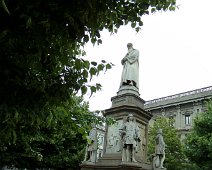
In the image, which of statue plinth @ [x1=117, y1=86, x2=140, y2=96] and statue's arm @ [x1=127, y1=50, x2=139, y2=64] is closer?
statue plinth @ [x1=117, y1=86, x2=140, y2=96]

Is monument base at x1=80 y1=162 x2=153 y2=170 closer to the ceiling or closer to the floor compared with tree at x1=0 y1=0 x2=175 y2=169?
closer to the floor

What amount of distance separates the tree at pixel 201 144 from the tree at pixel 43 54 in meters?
16.1

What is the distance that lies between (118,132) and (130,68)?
311cm

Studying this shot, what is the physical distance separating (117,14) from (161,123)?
28.7 m

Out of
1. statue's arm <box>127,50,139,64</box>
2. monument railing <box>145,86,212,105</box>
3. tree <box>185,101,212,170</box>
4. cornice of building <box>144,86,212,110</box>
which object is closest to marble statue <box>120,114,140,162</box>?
statue's arm <box>127,50,139,64</box>

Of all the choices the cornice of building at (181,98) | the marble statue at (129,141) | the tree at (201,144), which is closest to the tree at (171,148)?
the tree at (201,144)

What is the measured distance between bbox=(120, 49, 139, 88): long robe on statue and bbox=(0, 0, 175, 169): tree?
356 inches

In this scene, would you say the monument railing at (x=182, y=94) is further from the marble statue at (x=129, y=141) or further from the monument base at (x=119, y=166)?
the marble statue at (x=129, y=141)

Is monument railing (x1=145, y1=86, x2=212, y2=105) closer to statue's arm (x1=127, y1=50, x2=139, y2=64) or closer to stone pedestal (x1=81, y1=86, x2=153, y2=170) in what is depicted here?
statue's arm (x1=127, y1=50, x2=139, y2=64)

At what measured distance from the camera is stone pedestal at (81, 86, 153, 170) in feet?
38.0

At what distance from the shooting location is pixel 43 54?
409cm

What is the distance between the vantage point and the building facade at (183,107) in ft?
127

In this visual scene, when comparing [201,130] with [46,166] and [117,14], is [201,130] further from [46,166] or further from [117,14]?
[117,14]

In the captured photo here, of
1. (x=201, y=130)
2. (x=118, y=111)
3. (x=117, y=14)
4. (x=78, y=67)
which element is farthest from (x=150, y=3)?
(x=201, y=130)
